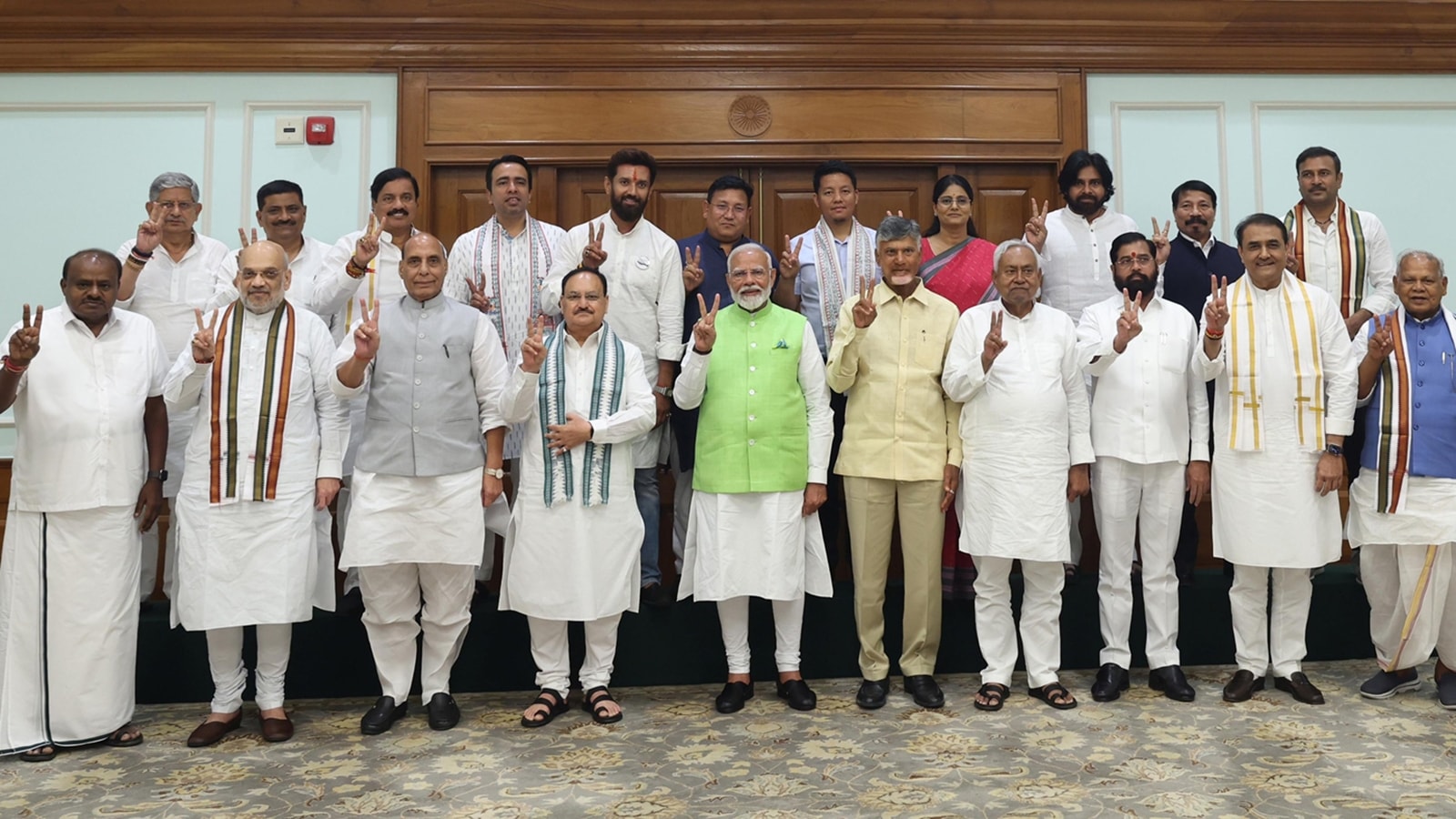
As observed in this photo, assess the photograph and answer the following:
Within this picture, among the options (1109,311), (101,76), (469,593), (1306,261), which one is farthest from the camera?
(101,76)

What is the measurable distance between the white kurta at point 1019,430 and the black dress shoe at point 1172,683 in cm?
62

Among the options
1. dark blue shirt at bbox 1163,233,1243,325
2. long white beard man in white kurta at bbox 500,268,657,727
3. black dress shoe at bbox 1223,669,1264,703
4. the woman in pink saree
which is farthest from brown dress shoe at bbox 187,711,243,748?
dark blue shirt at bbox 1163,233,1243,325

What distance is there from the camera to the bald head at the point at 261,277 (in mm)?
3357

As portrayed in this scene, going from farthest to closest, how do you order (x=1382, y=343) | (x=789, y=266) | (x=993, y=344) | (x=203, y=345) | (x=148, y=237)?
(x=789, y=266) < (x=148, y=237) < (x=1382, y=343) < (x=993, y=344) < (x=203, y=345)

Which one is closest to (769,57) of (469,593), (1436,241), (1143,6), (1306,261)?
(1143,6)

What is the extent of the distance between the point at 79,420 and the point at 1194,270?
4043mm

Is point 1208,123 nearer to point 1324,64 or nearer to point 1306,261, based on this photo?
point 1324,64

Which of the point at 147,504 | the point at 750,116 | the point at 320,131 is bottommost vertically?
the point at 147,504

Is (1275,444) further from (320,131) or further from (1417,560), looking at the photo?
(320,131)

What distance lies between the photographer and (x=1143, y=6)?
5410 millimetres

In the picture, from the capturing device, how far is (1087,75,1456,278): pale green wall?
5484 millimetres

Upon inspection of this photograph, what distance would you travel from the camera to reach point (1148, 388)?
3.67m

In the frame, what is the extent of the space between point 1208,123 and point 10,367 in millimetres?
5324

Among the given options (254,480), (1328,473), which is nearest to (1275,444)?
(1328,473)
